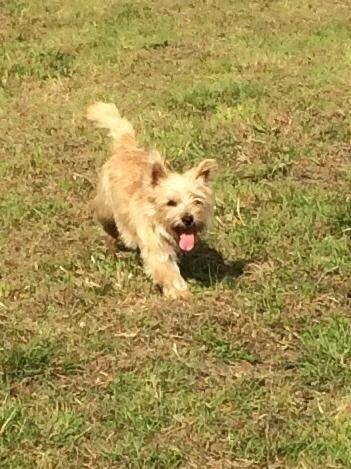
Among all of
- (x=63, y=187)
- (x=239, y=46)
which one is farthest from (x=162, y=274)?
(x=239, y=46)

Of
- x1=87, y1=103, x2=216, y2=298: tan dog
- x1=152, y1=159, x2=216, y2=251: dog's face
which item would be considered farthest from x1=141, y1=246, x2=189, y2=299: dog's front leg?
x1=152, y1=159, x2=216, y2=251: dog's face

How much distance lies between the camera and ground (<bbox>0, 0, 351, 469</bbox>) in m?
4.62

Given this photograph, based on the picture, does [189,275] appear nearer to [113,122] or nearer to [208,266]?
[208,266]

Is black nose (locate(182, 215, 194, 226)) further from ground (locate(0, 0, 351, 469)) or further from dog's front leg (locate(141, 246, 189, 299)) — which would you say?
ground (locate(0, 0, 351, 469))

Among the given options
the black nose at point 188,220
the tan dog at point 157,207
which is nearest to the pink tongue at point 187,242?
the tan dog at point 157,207

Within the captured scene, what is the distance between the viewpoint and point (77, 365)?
518 cm

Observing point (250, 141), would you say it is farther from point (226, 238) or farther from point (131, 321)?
point (131, 321)

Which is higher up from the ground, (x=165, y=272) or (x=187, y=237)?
(x=187, y=237)

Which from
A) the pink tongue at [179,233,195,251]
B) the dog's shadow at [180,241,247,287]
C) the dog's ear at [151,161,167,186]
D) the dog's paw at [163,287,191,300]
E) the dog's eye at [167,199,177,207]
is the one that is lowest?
the dog's shadow at [180,241,247,287]

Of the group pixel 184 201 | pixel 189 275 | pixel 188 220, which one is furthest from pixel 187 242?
pixel 189 275

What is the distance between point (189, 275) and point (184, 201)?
0.65m

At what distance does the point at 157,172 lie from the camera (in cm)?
621

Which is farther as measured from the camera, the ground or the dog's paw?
the dog's paw

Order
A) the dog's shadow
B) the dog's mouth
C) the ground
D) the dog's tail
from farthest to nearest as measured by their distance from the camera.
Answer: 1. the dog's tail
2. the dog's shadow
3. the dog's mouth
4. the ground
